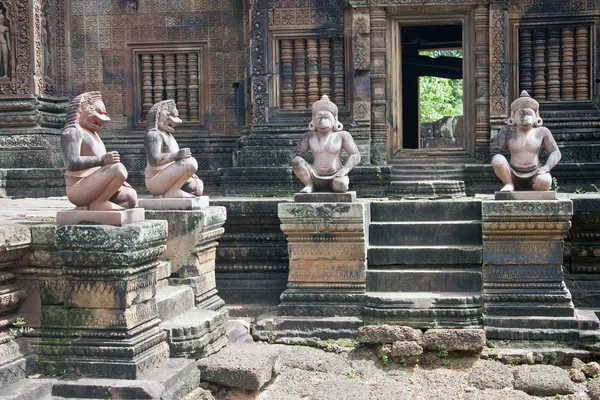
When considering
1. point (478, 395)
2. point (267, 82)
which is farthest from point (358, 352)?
point (267, 82)

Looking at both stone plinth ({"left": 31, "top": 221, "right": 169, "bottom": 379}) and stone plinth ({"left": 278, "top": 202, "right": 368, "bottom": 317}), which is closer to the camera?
stone plinth ({"left": 31, "top": 221, "right": 169, "bottom": 379})

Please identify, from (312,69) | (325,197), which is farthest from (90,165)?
(312,69)

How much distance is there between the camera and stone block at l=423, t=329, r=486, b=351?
653cm

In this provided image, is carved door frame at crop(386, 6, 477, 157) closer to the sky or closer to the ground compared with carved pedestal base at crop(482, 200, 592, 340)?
closer to the sky

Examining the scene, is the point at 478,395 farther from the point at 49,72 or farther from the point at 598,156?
the point at 49,72

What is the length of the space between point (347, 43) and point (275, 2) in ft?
3.19

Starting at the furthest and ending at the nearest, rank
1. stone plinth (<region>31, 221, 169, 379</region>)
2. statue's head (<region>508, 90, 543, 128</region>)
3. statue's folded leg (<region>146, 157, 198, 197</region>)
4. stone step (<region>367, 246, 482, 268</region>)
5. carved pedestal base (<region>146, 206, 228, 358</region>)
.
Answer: stone step (<region>367, 246, 482, 268</region>)
statue's head (<region>508, 90, 543, 128</region>)
statue's folded leg (<region>146, 157, 198, 197</region>)
carved pedestal base (<region>146, 206, 228, 358</region>)
stone plinth (<region>31, 221, 169, 379</region>)

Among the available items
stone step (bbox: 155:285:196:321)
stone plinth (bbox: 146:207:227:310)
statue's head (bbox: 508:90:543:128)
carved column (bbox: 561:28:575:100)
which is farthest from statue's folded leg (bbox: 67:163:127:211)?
carved column (bbox: 561:28:575:100)

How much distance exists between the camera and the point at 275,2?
9703 mm

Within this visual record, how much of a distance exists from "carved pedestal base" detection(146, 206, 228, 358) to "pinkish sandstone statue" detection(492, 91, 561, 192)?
2.49m

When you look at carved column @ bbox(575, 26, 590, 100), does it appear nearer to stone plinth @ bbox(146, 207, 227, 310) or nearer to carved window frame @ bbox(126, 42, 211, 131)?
carved window frame @ bbox(126, 42, 211, 131)

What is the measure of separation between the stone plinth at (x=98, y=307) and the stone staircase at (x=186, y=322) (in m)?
0.47

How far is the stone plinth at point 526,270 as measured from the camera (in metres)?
6.76

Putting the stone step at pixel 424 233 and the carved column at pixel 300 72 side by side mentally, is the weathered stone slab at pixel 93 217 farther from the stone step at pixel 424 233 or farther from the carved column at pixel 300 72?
the carved column at pixel 300 72
